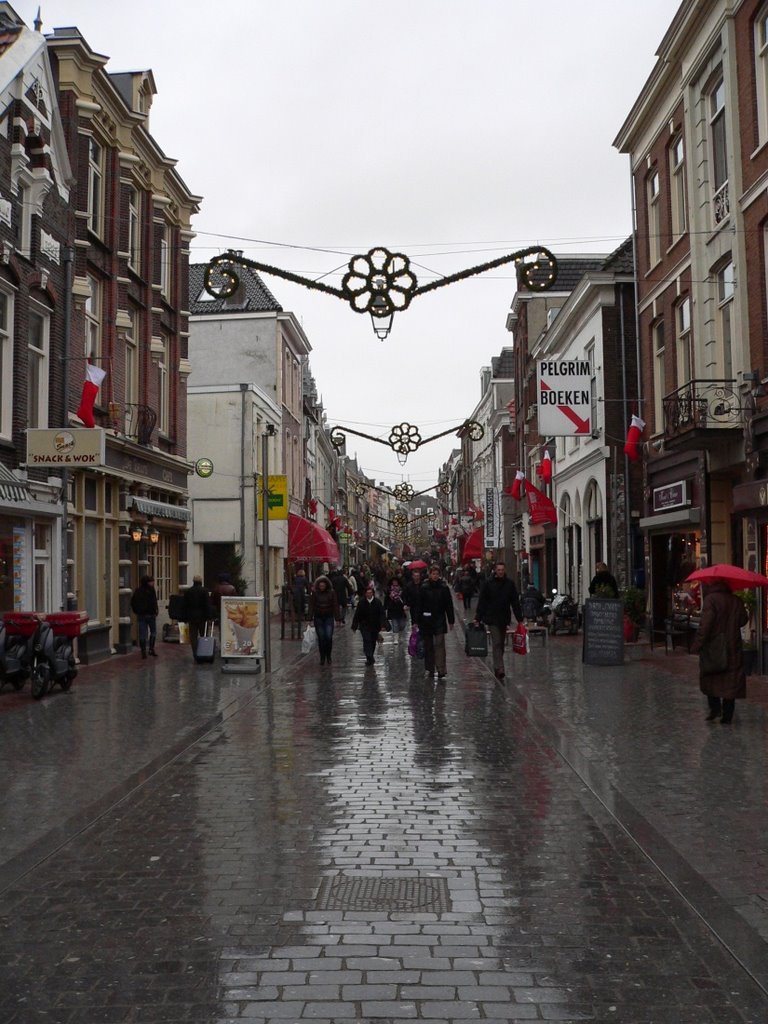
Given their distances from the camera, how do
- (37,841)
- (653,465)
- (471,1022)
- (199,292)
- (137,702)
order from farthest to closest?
1. (199,292)
2. (653,465)
3. (137,702)
4. (37,841)
5. (471,1022)

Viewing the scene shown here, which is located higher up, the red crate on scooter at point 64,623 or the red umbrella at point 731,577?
the red umbrella at point 731,577

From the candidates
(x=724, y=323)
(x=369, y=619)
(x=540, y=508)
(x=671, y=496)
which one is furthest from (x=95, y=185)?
(x=540, y=508)

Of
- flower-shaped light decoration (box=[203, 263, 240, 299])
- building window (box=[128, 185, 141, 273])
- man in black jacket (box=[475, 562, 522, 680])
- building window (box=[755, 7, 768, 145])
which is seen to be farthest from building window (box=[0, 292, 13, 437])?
building window (box=[755, 7, 768, 145])

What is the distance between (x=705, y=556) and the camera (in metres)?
19.1

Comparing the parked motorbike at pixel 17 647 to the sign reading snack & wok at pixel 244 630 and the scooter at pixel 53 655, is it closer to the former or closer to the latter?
the scooter at pixel 53 655

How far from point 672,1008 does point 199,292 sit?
41.9 metres

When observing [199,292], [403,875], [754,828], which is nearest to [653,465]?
[754,828]

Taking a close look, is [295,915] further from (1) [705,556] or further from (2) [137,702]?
(1) [705,556]

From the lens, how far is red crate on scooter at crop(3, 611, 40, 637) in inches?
583

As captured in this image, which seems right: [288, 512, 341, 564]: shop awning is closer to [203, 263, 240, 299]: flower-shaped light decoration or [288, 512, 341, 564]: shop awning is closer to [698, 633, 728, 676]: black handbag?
[203, 263, 240, 299]: flower-shaped light decoration

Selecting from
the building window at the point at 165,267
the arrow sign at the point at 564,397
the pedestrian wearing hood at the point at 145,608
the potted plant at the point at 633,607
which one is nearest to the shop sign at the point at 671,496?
the potted plant at the point at 633,607

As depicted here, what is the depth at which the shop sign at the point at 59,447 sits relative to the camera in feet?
56.9

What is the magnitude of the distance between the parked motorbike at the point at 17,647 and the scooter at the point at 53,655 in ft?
0.50

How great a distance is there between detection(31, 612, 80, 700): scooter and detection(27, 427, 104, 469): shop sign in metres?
3.07
